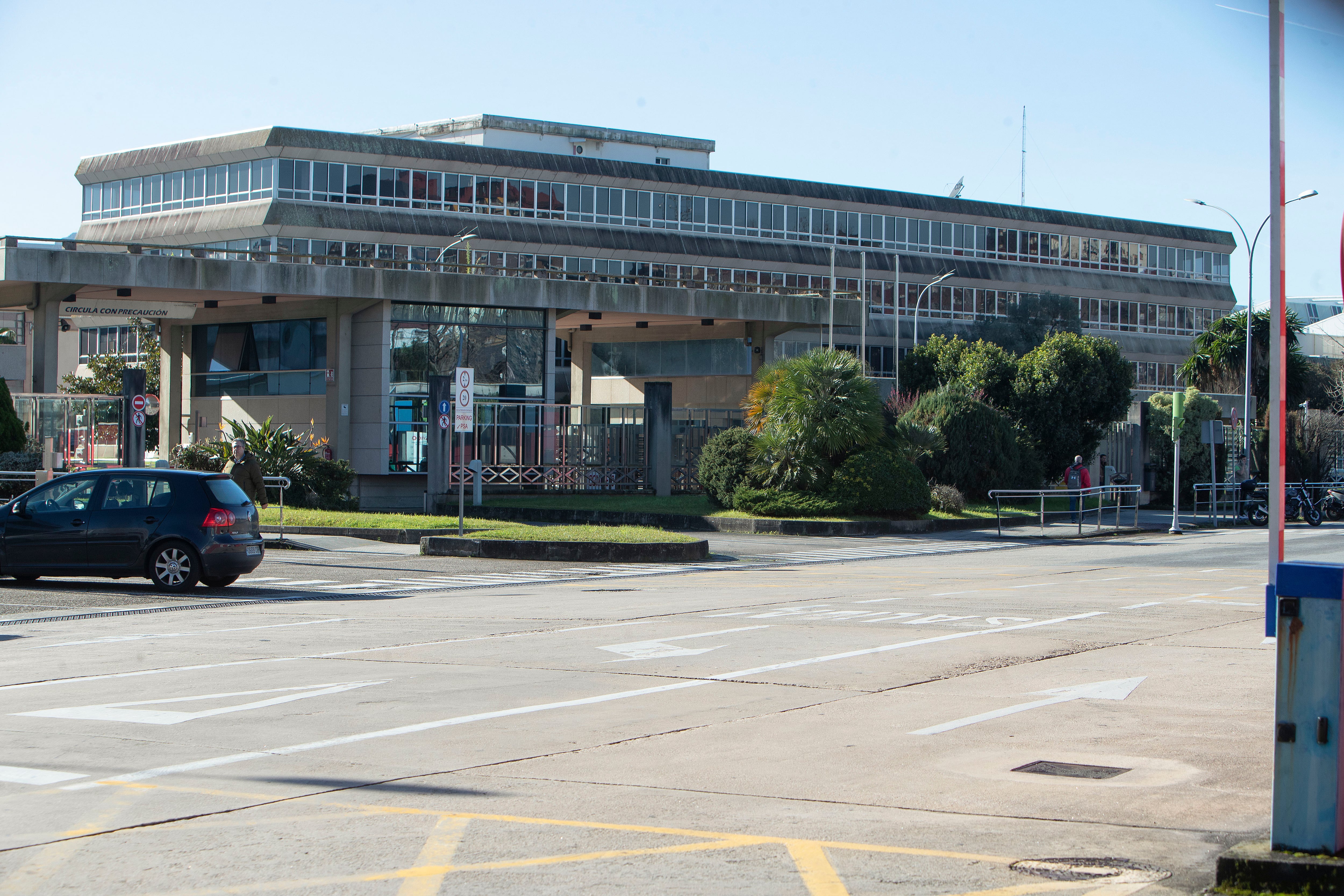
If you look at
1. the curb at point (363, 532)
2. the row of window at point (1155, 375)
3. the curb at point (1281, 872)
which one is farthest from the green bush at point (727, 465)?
the row of window at point (1155, 375)

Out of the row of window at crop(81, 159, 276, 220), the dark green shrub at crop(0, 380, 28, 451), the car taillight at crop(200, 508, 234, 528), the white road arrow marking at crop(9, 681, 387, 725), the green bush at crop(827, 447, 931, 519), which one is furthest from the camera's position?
the row of window at crop(81, 159, 276, 220)

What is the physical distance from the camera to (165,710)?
9.18 meters

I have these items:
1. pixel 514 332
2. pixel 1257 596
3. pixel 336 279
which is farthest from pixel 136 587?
pixel 514 332

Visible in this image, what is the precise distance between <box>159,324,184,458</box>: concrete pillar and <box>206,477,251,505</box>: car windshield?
34.4 metres

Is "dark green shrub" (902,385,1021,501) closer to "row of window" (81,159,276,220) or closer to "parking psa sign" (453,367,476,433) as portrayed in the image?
"parking psa sign" (453,367,476,433)

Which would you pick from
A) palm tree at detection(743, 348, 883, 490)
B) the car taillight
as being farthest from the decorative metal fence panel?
the car taillight

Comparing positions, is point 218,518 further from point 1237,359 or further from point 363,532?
point 1237,359

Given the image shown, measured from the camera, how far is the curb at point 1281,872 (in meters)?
4.97

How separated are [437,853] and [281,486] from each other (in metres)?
22.2

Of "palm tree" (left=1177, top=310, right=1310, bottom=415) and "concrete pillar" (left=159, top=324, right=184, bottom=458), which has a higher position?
"palm tree" (left=1177, top=310, right=1310, bottom=415)

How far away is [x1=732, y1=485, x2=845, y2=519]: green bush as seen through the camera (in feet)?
109

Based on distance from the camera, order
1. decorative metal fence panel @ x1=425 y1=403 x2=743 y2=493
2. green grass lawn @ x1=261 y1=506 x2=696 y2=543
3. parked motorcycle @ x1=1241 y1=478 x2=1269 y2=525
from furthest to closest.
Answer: decorative metal fence panel @ x1=425 y1=403 x2=743 y2=493 → parked motorcycle @ x1=1241 y1=478 x2=1269 y2=525 → green grass lawn @ x1=261 y1=506 x2=696 y2=543

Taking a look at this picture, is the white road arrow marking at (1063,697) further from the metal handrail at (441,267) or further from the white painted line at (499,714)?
the metal handrail at (441,267)

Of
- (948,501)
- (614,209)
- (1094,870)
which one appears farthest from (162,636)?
(614,209)
